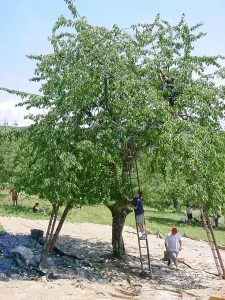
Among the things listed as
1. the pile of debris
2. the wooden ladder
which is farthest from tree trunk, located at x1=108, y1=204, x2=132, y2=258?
the wooden ladder

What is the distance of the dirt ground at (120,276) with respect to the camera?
9648 mm

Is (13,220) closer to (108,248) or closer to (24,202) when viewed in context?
(108,248)

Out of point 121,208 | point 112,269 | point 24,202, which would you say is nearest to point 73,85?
point 121,208

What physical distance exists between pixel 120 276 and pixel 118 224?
2433 millimetres

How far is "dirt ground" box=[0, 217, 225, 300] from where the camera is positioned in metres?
9.65

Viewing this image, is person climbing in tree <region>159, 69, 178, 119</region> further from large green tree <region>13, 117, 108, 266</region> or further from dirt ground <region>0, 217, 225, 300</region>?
dirt ground <region>0, 217, 225, 300</region>

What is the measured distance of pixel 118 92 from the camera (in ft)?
37.4

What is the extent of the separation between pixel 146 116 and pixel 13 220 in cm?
1141

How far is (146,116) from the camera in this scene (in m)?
11.2

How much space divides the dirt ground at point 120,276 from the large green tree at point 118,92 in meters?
2.55

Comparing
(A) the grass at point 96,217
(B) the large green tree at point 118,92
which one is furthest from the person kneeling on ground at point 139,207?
(A) the grass at point 96,217

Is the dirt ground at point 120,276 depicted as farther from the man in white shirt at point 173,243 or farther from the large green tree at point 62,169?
the large green tree at point 62,169

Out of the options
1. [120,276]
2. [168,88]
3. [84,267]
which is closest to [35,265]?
[84,267]

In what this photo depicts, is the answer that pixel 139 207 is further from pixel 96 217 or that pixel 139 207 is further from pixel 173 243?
pixel 96 217
